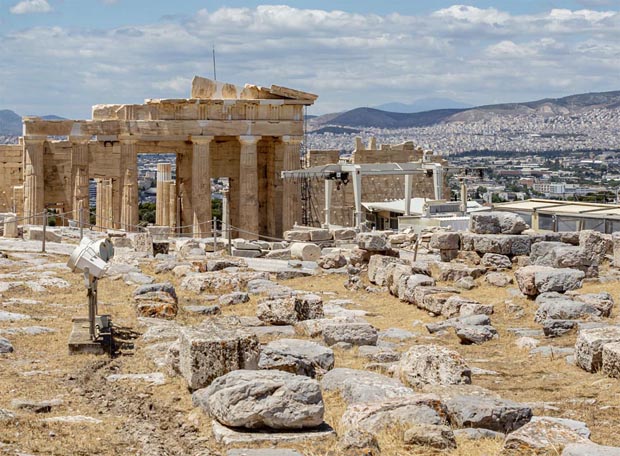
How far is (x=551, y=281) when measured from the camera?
1878 centimetres

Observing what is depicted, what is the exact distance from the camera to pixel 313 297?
1769 centimetres

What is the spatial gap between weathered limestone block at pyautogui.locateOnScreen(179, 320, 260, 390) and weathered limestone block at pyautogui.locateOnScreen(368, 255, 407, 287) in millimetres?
10782

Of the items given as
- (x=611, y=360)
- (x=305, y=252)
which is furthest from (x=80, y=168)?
(x=611, y=360)

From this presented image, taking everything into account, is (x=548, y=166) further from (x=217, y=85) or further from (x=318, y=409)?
(x=318, y=409)

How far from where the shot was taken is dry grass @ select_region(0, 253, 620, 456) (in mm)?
9578

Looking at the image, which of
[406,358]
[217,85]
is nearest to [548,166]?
[217,85]

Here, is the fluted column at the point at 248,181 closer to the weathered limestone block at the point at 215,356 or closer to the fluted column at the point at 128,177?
the fluted column at the point at 128,177

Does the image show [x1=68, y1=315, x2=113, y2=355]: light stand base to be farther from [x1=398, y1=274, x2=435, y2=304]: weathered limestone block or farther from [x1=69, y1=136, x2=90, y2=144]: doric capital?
[x1=69, y1=136, x2=90, y2=144]: doric capital

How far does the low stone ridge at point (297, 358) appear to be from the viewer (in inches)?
467

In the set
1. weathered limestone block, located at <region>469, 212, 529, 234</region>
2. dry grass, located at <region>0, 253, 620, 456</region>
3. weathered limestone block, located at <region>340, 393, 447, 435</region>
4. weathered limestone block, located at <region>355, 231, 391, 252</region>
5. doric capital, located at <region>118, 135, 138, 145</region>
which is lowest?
dry grass, located at <region>0, 253, 620, 456</region>

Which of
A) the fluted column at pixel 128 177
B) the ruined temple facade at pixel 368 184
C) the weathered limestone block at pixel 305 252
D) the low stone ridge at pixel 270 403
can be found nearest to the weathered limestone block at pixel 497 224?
the weathered limestone block at pixel 305 252

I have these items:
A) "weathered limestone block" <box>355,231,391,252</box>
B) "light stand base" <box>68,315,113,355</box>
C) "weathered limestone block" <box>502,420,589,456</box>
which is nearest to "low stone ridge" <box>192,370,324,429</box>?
"weathered limestone block" <box>502,420,589,456</box>

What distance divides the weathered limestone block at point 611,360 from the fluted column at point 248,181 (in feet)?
94.0

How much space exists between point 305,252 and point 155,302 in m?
10.2
